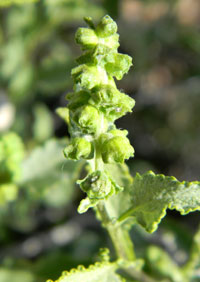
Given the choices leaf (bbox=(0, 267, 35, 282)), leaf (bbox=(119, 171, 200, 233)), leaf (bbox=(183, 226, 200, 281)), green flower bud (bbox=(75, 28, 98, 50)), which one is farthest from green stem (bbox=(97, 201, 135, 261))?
leaf (bbox=(0, 267, 35, 282))

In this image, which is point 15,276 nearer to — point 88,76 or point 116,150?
point 116,150

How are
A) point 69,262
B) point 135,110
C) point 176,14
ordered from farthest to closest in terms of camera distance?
point 176,14, point 135,110, point 69,262

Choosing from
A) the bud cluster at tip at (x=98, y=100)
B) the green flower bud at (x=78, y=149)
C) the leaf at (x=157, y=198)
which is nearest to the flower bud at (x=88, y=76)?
the bud cluster at tip at (x=98, y=100)

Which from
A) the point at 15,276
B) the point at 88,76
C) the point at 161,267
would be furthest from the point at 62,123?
the point at 88,76

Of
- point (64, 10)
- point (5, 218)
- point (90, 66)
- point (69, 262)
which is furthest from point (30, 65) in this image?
point (90, 66)

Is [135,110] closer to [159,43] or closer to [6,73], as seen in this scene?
[159,43]
